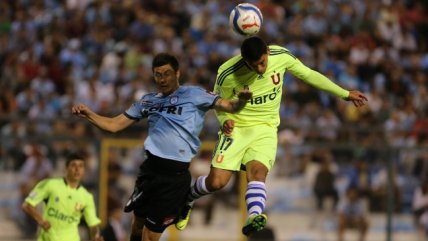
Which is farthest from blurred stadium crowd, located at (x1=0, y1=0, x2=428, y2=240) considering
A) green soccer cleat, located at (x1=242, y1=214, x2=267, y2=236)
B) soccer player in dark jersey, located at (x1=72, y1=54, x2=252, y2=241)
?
green soccer cleat, located at (x1=242, y1=214, x2=267, y2=236)

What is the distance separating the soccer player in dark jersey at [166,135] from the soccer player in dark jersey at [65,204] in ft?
7.34

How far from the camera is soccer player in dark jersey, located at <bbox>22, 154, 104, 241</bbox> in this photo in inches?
594

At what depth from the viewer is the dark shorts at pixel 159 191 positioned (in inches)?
500

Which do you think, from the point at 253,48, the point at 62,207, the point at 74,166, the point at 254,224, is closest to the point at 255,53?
the point at 253,48

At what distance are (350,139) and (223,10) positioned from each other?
6072 millimetres

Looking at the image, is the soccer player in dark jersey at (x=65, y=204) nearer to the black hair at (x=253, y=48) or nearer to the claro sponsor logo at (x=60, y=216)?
the claro sponsor logo at (x=60, y=216)

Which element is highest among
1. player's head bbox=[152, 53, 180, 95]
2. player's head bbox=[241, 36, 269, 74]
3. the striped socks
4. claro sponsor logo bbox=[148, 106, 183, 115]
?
player's head bbox=[241, 36, 269, 74]

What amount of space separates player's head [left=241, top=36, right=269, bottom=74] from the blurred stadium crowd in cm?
815

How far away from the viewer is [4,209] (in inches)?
801

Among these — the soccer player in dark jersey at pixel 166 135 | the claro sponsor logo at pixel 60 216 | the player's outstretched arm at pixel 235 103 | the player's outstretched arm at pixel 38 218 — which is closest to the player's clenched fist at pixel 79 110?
the soccer player in dark jersey at pixel 166 135

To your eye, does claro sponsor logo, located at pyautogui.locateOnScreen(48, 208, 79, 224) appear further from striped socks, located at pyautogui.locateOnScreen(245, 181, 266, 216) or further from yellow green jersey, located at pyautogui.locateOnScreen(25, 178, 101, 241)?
striped socks, located at pyautogui.locateOnScreen(245, 181, 266, 216)

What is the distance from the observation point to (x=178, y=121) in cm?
1263

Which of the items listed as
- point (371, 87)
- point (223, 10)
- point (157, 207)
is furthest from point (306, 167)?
point (157, 207)

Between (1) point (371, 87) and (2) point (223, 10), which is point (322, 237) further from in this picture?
(2) point (223, 10)
